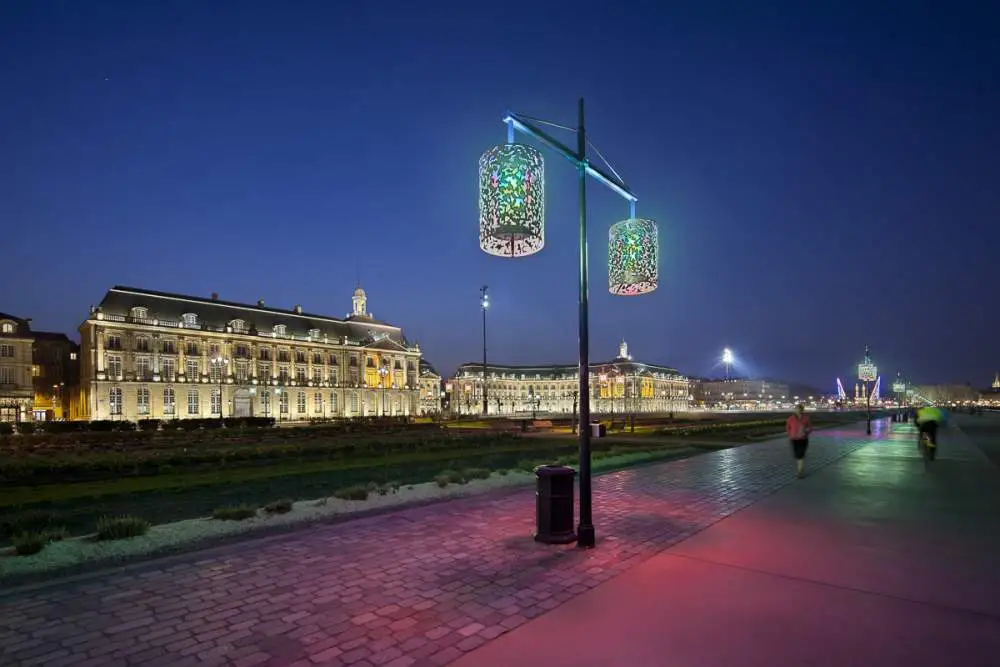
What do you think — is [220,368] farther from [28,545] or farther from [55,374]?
[28,545]

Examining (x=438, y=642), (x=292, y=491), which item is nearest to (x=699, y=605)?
(x=438, y=642)

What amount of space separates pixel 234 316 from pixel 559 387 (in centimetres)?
11664

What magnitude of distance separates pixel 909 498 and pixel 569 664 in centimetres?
1070

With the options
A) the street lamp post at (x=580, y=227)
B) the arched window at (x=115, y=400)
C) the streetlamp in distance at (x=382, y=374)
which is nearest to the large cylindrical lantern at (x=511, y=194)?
the street lamp post at (x=580, y=227)

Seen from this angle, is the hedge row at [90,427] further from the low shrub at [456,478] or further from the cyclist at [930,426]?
the cyclist at [930,426]

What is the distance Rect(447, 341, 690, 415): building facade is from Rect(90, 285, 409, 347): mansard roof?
53941 mm

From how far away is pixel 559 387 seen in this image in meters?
184

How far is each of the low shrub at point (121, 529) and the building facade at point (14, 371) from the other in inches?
2958

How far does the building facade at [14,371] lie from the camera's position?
64.0 metres

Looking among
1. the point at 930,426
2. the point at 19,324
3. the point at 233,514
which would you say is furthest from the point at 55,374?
the point at 930,426

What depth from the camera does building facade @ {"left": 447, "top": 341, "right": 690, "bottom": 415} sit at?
543 ft

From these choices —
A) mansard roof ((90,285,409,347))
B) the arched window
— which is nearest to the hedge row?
the arched window

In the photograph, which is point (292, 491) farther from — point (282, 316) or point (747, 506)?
point (282, 316)

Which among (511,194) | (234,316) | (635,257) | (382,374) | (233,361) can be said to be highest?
(234,316)
